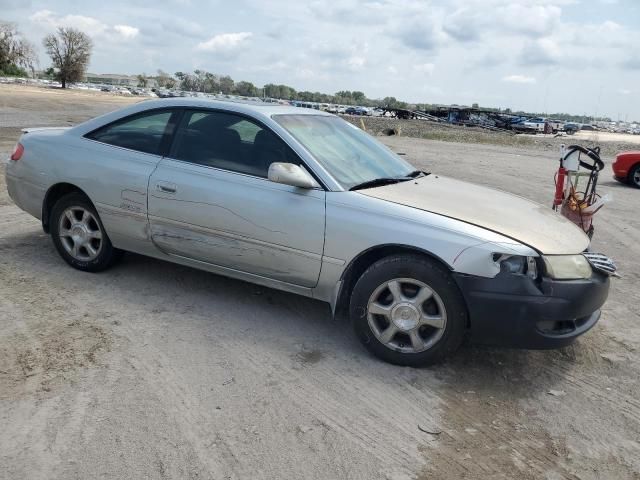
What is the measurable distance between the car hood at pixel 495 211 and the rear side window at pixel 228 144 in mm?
767

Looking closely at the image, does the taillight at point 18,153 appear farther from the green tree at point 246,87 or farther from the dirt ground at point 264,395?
the green tree at point 246,87

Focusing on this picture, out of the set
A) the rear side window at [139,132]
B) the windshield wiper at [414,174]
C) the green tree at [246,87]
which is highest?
the green tree at [246,87]

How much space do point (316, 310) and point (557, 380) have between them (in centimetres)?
185

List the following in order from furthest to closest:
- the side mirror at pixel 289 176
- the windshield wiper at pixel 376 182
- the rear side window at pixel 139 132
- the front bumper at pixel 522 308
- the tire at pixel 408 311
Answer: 1. the rear side window at pixel 139 132
2. the windshield wiper at pixel 376 182
3. the side mirror at pixel 289 176
4. the tire at pixel 408 311
5. the front bumper at pixel 522 308

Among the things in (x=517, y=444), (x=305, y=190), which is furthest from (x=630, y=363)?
(x=305, y=190)

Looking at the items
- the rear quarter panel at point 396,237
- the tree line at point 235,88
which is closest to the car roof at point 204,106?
the rear quarter panel at point 396,237

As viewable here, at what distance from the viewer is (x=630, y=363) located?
13.1 feet

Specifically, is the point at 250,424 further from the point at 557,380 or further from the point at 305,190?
the point at 557,380

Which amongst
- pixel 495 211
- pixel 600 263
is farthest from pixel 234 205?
pixel 600 263

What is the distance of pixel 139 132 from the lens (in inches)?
187

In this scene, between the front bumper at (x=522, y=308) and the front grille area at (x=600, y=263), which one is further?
the front grille area at (x=600, y=263)

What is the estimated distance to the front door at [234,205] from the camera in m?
3.92

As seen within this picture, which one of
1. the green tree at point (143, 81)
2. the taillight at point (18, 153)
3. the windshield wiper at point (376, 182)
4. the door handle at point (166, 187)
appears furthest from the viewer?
the green tree at point (143, 81)

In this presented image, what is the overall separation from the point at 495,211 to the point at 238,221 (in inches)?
72.2
